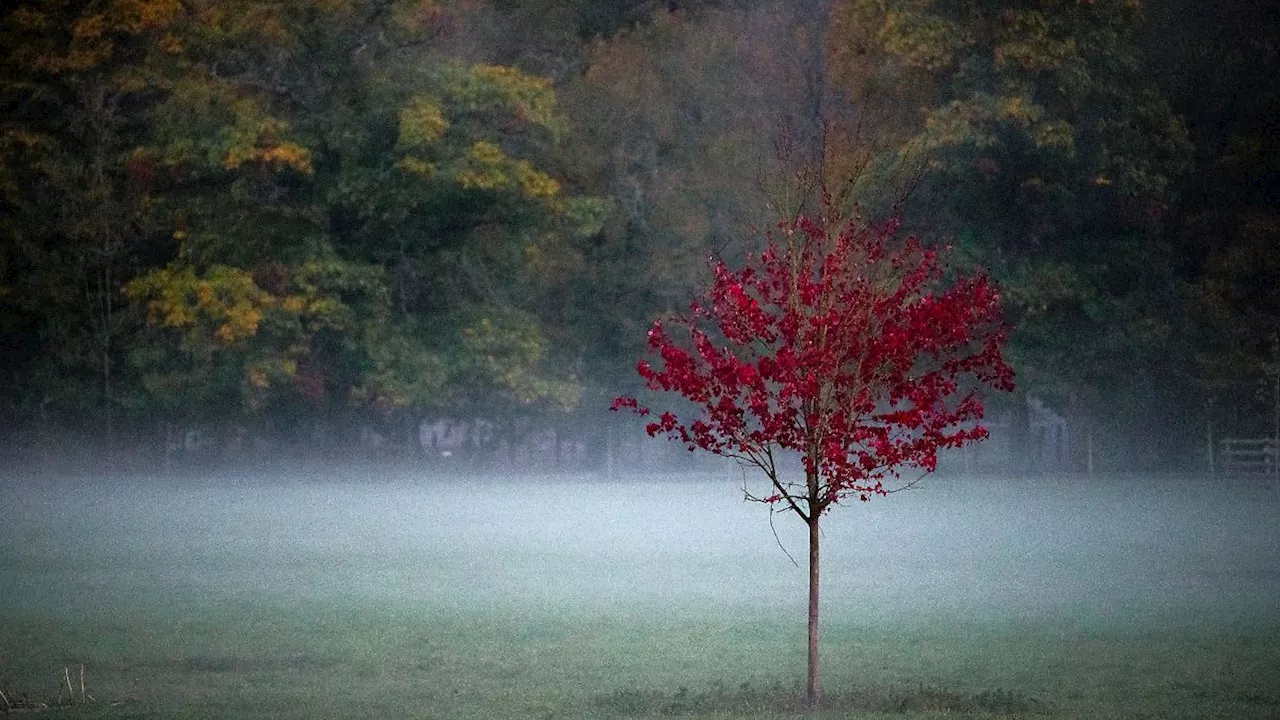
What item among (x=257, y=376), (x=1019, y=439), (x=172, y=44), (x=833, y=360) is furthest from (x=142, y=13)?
(x=833, y=360)

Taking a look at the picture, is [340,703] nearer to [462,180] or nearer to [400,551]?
[400,551]

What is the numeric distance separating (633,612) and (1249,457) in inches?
1305

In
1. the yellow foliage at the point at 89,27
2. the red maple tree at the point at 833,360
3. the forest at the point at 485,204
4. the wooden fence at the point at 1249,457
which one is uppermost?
the yellow foliage at the point at 89,27

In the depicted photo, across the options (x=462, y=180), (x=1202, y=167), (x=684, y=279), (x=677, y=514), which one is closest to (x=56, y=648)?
(x=677, y=514)

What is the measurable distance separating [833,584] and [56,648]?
10787 mm

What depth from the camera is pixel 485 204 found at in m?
52.5

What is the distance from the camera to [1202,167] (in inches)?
2010

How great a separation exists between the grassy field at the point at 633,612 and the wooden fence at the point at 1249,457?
548 cm

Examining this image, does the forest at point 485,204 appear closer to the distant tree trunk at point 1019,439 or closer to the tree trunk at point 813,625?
the distant tree trunk at point 1019,439

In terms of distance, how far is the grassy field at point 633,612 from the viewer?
565 inches

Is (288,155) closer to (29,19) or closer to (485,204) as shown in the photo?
(485,204)

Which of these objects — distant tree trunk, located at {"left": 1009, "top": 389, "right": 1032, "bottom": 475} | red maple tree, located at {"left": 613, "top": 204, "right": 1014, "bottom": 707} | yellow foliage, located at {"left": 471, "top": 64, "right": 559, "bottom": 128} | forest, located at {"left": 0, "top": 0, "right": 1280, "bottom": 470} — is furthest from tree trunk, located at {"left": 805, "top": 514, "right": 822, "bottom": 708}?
distant tree trunk, located at {"left": 1009, "top": 389, "right": 1032, "bottom": 475}

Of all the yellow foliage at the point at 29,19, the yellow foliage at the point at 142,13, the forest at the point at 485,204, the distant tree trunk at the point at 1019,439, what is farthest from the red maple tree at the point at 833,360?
the yellow foliage at the point at 29,19

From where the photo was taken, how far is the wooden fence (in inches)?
1711
